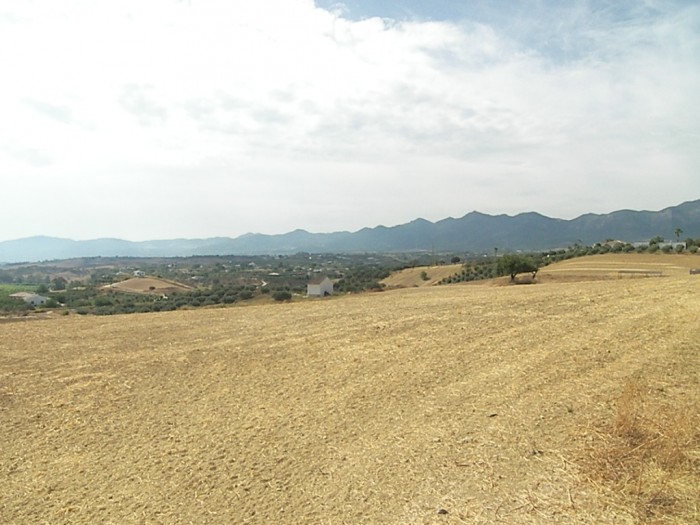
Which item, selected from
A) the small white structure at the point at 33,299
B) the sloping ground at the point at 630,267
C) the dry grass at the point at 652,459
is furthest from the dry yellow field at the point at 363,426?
the small white structure at the point at 33,299

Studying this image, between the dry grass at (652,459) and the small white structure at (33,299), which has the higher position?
the dry grass at (652,459)

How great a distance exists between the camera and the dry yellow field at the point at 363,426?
5094mm

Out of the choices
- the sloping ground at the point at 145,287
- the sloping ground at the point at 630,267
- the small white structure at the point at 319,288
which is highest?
the sloping ground at the point at 630,267

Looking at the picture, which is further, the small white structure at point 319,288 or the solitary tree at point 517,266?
the small white structure at point 319,288

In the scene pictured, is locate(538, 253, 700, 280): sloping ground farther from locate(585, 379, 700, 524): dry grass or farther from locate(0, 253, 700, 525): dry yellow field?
locate(585, 379, 700, 524): dry grass

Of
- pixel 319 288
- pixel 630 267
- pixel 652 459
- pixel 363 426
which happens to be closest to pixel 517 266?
pixel 630 267

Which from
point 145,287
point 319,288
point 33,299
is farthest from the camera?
point 145,287

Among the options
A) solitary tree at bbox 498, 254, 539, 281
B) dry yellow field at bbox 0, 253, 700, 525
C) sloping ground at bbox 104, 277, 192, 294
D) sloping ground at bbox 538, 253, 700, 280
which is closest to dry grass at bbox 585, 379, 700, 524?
dry yellow field at bbox 0, 253, 700, 525

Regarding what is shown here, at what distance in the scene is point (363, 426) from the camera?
6965mm

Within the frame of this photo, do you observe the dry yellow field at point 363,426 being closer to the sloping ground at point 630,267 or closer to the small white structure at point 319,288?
the sloping ground at point 630,267

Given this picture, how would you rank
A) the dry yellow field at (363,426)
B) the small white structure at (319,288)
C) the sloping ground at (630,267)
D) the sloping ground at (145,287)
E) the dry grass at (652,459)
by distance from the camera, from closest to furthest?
the dry grass at (652,459) < the dry yellow field at (363,426) < the sloping ground at (630,267) < the small white structure at (319,288) < the sloping ground at (145,287)

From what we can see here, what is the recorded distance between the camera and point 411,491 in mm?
5281

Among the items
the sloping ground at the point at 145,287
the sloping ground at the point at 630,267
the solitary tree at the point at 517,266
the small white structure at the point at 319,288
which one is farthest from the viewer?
the sloping ground at the point at 145,287

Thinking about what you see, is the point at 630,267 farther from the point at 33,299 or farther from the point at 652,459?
the point at 33,299
